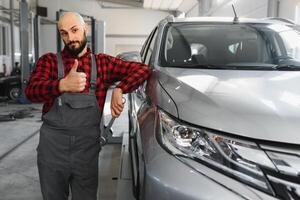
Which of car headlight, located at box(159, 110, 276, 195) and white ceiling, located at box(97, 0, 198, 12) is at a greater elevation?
white ceiling, located at box(97, 0, 198, 12)

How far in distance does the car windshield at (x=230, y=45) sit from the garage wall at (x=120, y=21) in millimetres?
16446

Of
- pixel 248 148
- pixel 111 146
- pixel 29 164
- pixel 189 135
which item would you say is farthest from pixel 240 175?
pixel 111 146

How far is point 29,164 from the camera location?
397 centimetres

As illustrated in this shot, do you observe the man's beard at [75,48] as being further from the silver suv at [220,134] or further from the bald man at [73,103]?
the silver suv at [220,134]

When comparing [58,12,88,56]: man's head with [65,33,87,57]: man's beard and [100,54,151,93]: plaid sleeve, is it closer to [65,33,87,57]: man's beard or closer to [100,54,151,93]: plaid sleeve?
[65,33,87,57]: man's beard

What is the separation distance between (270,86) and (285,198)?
1.86 feet

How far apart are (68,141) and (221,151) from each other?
0.84 m

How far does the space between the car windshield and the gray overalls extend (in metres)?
0.57

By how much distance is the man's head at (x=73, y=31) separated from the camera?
1714 mm

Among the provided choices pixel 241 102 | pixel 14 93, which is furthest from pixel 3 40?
pixel 241 102

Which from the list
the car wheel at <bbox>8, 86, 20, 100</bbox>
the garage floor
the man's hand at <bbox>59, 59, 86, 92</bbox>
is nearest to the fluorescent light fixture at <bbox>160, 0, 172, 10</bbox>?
the car wheel at <bbox>8, 86, 20, 100</bbox>

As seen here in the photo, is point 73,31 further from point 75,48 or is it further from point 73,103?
point 73,103

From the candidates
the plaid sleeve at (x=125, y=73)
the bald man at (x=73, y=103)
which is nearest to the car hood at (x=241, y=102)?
the plaid sleeve at (x=125, y=73)

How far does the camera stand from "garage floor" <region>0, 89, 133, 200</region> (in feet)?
9.86
